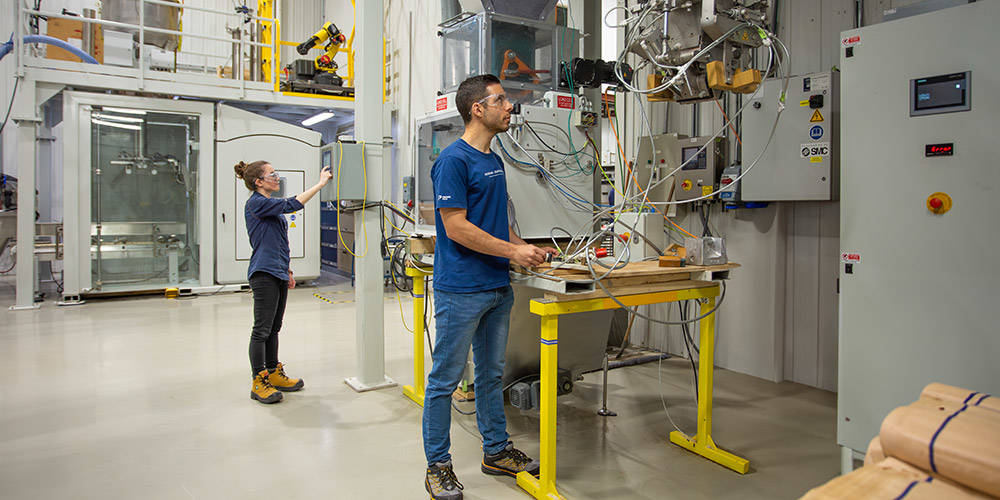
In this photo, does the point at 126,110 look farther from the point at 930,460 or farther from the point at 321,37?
the point at 930,460

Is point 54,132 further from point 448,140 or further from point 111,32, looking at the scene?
point 448,140

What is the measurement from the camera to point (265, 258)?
3.67 m

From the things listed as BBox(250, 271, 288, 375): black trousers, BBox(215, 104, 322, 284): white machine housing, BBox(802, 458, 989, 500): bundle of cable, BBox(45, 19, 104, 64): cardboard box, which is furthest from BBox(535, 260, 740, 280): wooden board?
BBox(45, 19, 104, 64): cardboard box

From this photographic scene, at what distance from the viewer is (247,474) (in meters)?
2.77

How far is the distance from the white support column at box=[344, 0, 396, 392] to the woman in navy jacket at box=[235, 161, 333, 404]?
0.34 m

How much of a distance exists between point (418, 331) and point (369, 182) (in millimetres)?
1046

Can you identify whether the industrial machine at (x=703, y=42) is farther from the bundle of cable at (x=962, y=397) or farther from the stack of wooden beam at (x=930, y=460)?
the stack of wooden beam at (x=930, y=460)

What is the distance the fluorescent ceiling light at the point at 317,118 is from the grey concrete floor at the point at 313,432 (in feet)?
16.6

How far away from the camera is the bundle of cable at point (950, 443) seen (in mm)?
1173

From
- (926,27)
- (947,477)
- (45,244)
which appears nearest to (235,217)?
(45,244)

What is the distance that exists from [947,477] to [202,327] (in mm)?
6038

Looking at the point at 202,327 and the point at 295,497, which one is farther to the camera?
the point at 202,327

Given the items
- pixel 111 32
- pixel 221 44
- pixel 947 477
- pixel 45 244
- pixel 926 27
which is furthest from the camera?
pixel 221 44

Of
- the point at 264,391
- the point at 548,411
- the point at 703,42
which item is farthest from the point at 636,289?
the point at 264,391
